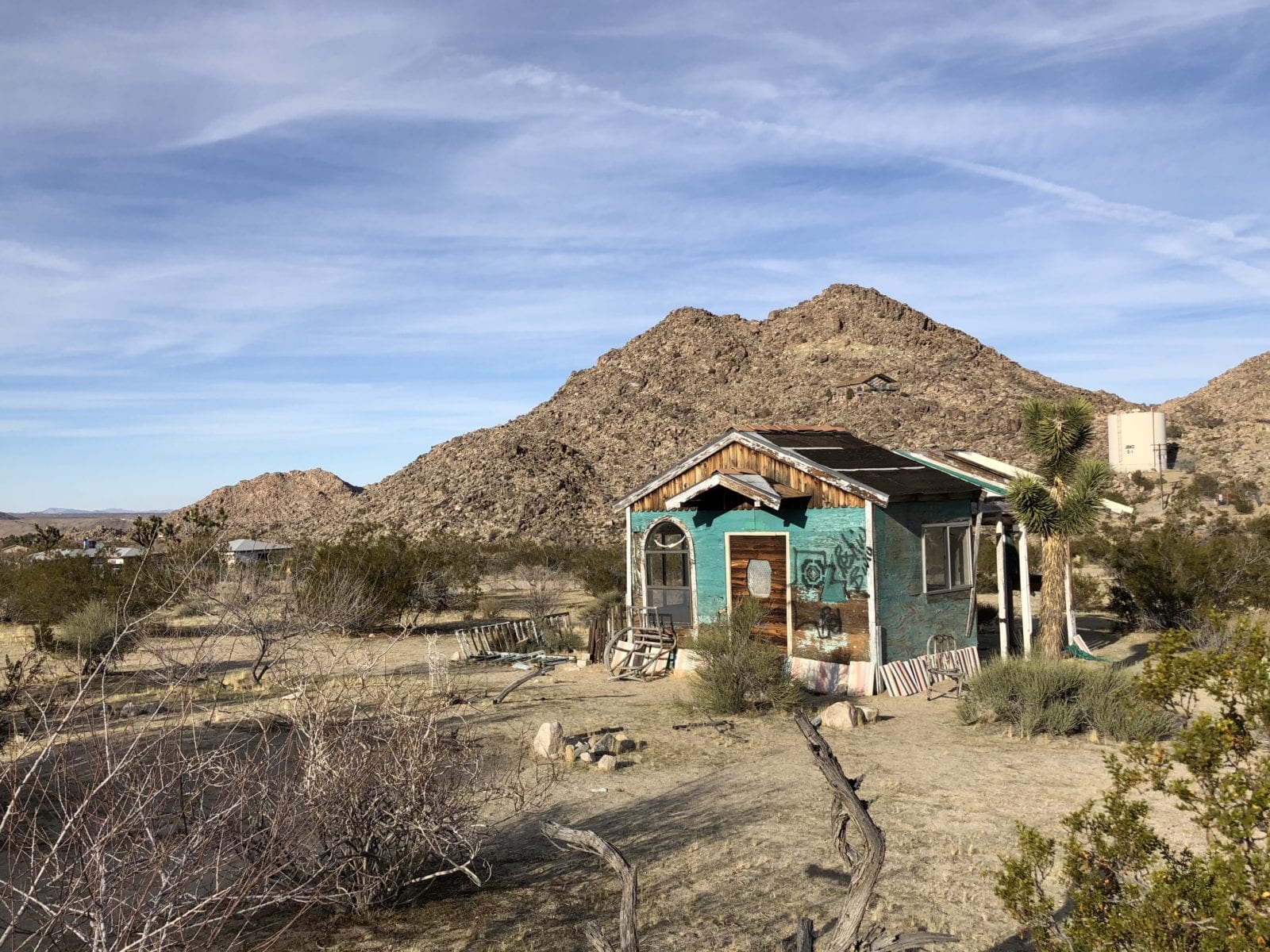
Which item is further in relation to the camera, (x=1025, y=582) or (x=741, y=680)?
(x=1025, y=582)

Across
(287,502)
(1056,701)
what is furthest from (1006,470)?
(287,502)

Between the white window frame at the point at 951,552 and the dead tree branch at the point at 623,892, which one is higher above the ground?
the white window frame at the point at 951,552

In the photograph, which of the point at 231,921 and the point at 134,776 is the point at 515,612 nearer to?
the point at 231,921

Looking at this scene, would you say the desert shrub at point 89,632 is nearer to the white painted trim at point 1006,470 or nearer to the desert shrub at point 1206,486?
the white painted trim at point 1006,470

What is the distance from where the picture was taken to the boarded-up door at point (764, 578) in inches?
582

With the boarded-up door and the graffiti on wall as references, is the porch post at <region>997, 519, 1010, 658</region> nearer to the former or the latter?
the graffiti on wall

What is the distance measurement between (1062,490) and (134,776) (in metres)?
13.2

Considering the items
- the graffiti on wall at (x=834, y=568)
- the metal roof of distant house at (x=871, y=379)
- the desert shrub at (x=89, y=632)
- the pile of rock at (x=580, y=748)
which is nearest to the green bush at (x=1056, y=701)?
the graffiti on wall at (x=834, y=568)

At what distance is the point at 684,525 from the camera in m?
16.2

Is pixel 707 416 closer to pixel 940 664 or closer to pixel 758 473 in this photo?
pixel 758 473

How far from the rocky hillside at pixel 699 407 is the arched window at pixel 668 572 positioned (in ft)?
119

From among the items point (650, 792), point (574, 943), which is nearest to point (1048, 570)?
point (650, 792)

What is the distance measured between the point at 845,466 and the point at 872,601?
2314 mm

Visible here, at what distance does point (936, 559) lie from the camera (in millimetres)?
15000
